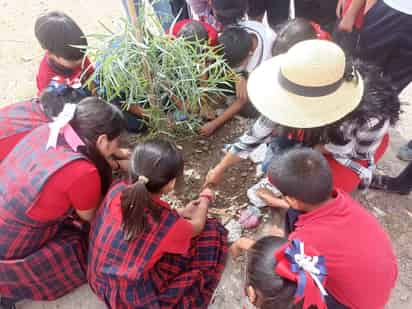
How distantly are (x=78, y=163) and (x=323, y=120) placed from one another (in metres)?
0.97

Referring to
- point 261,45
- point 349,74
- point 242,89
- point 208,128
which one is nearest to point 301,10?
point 261,45

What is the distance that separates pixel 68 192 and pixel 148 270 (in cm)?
44

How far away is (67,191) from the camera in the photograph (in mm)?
1470

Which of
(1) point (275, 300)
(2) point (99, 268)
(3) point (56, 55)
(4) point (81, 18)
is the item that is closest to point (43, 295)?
(2) point (99, 268)

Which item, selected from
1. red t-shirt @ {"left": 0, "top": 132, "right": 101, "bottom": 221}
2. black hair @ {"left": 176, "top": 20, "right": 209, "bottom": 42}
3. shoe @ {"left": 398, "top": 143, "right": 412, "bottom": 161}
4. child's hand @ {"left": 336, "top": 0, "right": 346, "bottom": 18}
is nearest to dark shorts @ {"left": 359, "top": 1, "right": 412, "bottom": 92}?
child's hand @ {"left": 336, "top": 0, "right": 346, "bottom": 18}

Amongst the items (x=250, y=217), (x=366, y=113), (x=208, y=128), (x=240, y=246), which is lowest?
(x=250, y=217)

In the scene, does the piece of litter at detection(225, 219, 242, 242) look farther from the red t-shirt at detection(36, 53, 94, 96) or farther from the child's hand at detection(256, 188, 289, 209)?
the red t-shirt at detection(36, 53, 94, 96)

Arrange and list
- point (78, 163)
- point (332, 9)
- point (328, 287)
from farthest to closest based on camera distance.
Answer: point (332, 9) < point (78, 163) < point (328, 287)

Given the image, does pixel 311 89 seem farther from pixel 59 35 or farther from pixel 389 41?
pixel 59 35

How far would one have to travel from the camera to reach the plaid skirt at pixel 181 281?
1.47m

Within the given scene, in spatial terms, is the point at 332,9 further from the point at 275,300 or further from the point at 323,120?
the point at 275,300

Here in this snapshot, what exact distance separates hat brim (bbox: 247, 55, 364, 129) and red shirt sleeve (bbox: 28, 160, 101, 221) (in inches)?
29.3

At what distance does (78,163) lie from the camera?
1.44 m

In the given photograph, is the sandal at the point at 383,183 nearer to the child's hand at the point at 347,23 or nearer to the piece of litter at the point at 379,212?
the piece of litter at the point at 379,212
